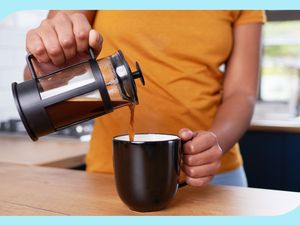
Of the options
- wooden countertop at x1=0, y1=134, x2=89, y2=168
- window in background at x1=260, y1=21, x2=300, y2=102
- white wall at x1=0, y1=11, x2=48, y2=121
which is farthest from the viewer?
window in background at x1=260, y1=21, x2=300, y2=102

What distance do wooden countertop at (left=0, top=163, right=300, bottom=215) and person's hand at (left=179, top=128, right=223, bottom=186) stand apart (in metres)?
0.03

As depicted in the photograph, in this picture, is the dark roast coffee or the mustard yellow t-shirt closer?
the dark roast coffee

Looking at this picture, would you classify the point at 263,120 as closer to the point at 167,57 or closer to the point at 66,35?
the point at 167,57

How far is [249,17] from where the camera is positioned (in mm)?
970

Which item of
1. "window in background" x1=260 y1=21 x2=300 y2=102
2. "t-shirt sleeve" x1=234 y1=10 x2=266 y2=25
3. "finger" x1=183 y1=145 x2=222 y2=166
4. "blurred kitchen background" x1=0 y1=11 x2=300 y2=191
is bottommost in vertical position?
"window in background" x1=260 y1=21 x2=300 y2=102

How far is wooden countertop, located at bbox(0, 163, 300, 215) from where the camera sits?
24.3 inches

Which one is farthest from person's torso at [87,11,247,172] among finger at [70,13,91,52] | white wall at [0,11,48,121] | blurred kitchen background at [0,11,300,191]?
white wall at [0,11,48,121]

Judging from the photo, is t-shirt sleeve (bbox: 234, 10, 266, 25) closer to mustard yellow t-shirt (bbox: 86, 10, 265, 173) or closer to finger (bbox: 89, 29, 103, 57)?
mustard yellow t-shirt (bbox: 86, 10, 265, 173)

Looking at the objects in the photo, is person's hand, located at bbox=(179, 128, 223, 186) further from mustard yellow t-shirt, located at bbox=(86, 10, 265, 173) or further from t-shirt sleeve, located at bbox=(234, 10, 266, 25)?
t-shirt sleeve, located at bbox=(234, 10, 266, 25)

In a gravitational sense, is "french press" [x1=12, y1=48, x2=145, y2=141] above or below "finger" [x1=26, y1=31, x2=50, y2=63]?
below

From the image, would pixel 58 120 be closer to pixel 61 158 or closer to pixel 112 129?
pixel 112 129

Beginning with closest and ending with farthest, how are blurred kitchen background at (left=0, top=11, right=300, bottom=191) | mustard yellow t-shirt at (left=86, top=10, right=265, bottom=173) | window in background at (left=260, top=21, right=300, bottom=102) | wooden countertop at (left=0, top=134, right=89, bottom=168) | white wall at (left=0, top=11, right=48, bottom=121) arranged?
mustard yellow t-shirt at (left=86, top=10, right=265, bottom=173)
wooden countertop at (left=0, top=134, right=89, bottom=168)
blurred kitchen background at (left=0, top=11, right=300, bottom=191)
white wall at (left=0, top=11, right=48, bottom=121)
window in background at (left=260, top=21, right=300, bottom=102)

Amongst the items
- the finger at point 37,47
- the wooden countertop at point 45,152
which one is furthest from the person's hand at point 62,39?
the wooden countertop at point 45,152

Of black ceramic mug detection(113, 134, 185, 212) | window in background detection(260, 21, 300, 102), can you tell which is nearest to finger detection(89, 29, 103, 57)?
black ceramic mug detection(113, 134, 185, 212)
